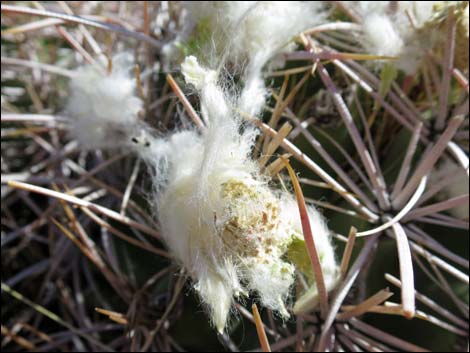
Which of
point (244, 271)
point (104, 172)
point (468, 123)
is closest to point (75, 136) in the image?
point (104, 172)

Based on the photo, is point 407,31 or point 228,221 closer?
point 228,221

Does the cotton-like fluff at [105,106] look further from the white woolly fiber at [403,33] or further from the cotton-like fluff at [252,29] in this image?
the white woolly fiber at [403,33]

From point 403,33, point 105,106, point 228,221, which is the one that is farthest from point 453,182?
point 105,106

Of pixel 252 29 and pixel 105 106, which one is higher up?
pixel 252 29

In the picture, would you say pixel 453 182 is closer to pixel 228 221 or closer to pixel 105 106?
pixel 228 221

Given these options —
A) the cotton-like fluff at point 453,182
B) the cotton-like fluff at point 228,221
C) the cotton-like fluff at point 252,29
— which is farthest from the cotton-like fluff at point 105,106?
the cotton-like fluff at point 453,182

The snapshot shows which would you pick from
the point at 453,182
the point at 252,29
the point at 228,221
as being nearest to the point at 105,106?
the point at 252,29
